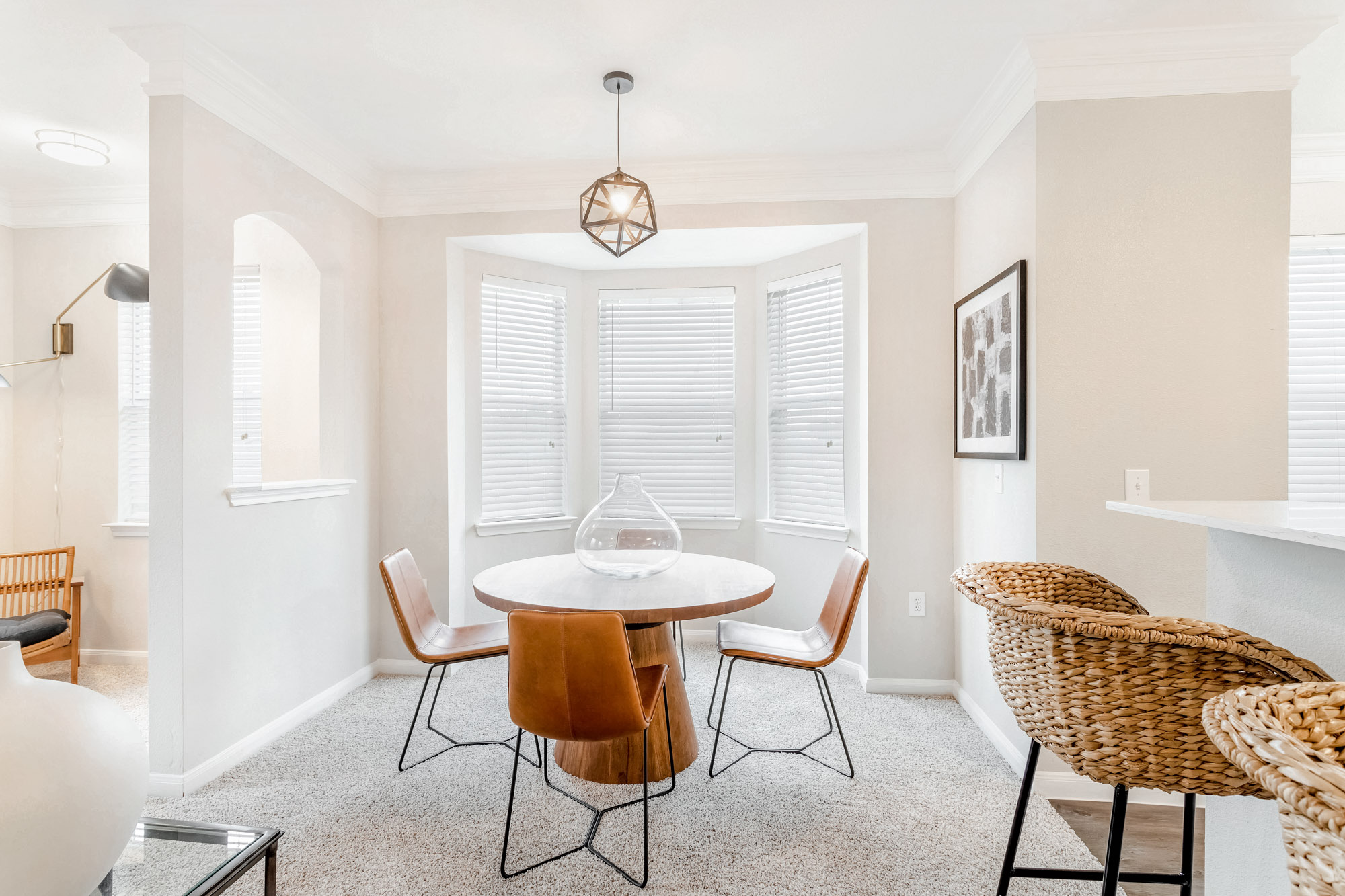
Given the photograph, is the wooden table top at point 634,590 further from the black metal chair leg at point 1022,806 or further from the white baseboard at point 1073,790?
the white baseboard at point 1073,790

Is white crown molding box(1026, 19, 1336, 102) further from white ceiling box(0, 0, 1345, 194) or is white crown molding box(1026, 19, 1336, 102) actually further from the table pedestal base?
the table pedestal base

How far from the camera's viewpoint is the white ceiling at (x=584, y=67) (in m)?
2.14

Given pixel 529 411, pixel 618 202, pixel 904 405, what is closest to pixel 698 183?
pixel 618 202

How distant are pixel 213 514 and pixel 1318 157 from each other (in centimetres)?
475

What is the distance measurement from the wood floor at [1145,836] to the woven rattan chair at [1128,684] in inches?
Result: 36.9

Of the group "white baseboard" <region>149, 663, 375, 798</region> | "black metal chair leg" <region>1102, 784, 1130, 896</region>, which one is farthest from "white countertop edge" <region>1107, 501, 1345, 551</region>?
"white baseboard" <region>149, 663, 375, 798</region>

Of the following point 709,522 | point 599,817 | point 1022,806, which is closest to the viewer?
point 1022,806

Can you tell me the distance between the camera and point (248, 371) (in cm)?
381

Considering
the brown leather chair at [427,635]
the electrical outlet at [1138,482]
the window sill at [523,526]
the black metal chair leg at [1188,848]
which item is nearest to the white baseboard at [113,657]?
the window sill at [523,526]

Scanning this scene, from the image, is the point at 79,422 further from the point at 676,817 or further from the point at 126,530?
the point at 676,817

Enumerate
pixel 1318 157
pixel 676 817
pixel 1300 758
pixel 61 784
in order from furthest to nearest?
pixel 1318 157, pixel 676 817, pixel 61 784, pixel 1300 758

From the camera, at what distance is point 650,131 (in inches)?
117

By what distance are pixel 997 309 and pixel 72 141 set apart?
405cm

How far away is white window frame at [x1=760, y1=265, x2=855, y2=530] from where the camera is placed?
3590 mm
